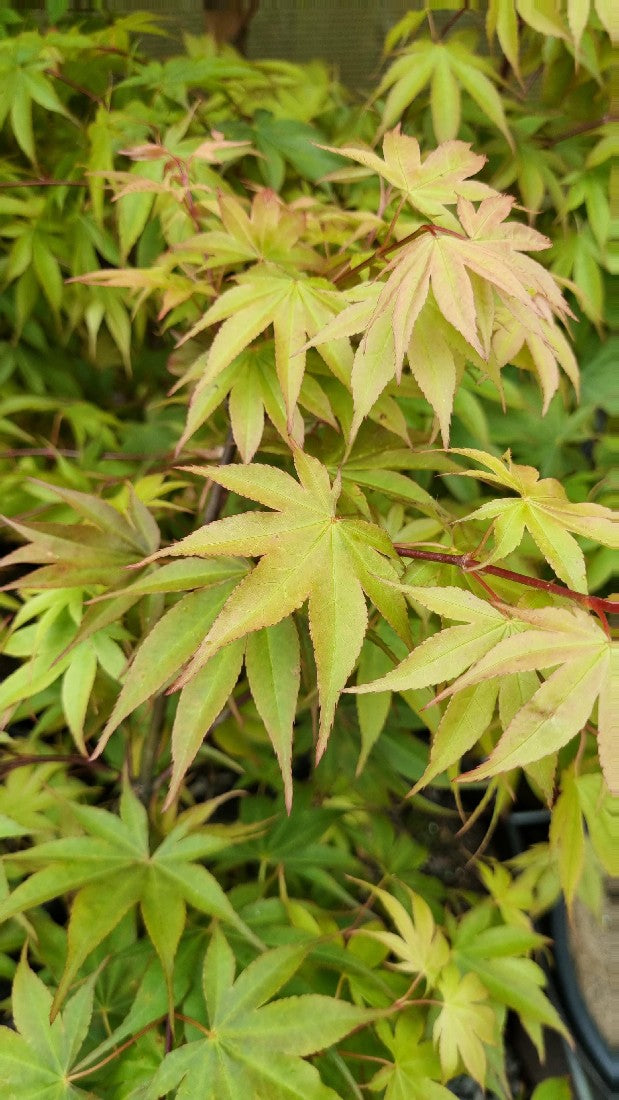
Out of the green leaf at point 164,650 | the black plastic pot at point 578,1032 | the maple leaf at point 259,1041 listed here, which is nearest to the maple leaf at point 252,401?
the green leaf at point 164,650

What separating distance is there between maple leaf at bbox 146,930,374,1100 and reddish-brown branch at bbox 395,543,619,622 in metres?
0.31

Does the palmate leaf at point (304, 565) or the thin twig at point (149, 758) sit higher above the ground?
the palmate leaf at point (304, 565)

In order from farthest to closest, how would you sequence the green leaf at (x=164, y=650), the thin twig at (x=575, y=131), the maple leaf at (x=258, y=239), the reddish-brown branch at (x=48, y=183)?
the thin twig at (x=575, y=131)
the reddish-brown branch at (x=48, y=183)
the maple leaf at (x=258, y=239)
the green leaf at (x=164, y=650)

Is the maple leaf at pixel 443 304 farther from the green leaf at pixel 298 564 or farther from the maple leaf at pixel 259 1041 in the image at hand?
the maple leaf at pixel 259 1041

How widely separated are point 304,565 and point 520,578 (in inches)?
4.7

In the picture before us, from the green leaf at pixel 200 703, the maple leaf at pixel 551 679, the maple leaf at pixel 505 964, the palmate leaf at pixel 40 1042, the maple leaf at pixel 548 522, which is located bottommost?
the maple leaf at pixel 505 964

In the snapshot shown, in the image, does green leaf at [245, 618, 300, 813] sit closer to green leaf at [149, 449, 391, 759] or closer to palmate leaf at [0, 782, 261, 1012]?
green leaf at [149, 449, 391, 759]

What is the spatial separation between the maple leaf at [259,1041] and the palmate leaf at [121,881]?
1.4 inches

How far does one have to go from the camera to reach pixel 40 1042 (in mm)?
573

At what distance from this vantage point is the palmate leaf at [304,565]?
0.40m

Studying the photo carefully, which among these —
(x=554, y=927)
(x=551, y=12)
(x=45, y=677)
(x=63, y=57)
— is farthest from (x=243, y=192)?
(x=554, y=927)

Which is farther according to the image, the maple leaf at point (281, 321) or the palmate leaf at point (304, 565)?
the maple leaf at point (281, 321)

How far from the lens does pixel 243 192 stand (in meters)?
0.94

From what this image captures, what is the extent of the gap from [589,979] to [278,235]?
1108mm
